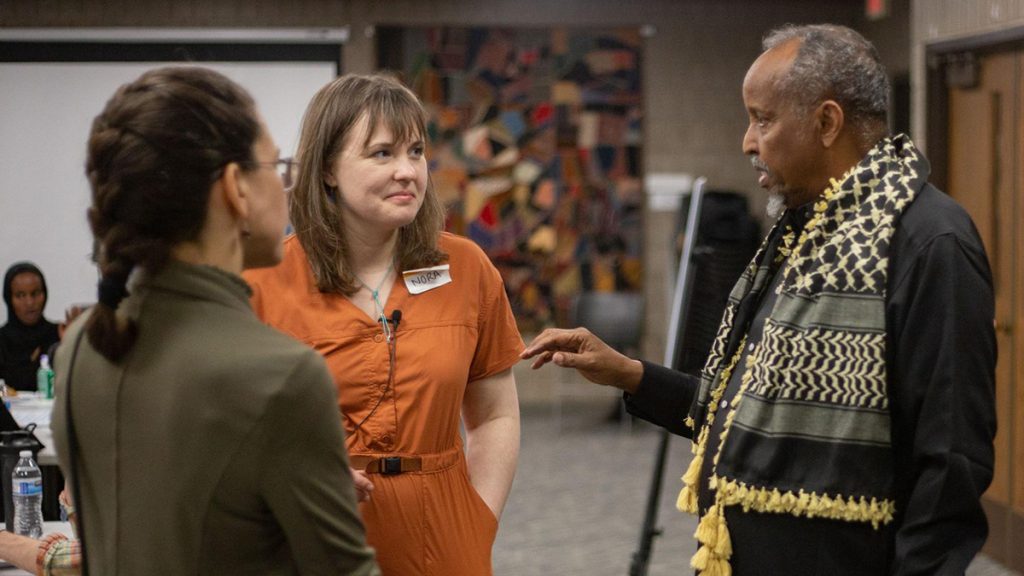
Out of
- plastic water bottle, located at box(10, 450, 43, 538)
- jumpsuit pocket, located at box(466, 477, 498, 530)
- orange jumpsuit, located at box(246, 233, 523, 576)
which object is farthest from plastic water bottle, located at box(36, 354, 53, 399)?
jumpsuit pocket, located at box(466, 477, 498, 530)

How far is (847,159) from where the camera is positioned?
1838mm

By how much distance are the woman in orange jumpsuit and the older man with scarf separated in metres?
0.49

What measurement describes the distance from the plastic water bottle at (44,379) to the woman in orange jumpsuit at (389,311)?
1.23m

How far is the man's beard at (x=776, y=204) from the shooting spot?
6.37 feet

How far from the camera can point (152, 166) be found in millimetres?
1211

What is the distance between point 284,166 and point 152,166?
234 mm

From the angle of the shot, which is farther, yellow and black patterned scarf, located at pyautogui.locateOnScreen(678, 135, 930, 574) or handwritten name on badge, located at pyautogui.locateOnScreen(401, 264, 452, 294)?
handwritten name on badge, located at pyautogui.locateOnScreen(401, 264, 452, 294)

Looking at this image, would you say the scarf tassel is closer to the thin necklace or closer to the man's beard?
the man's beard

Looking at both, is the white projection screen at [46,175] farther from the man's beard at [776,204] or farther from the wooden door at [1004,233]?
the wooden door at [1004,233]

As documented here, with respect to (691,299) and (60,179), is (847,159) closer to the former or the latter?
(691,299)

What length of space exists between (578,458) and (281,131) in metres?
3.78

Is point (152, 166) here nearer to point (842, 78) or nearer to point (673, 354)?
point (842, 78)

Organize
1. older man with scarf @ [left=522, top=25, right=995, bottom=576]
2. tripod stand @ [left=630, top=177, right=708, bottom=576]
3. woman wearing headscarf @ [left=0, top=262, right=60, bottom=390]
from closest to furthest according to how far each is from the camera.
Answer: older man with scarf @ [left=522, top=25, right=995, bottom=576] < woman wearing headscarf @ [left=0, top=262, right=60, bottom=390] < tripod stand @ [left=630, top=177, right=708, bottom=576]

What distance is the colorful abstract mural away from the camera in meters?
9.03
